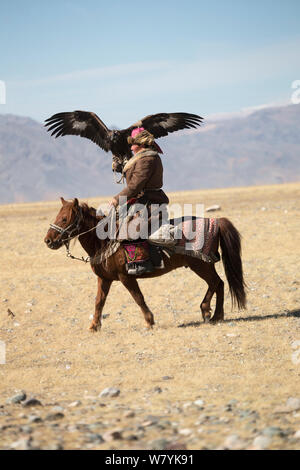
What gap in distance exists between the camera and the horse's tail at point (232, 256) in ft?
32.3

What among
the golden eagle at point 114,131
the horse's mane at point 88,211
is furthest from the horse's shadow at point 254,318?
the golden eagle at point 114,131

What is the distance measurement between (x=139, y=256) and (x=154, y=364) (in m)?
2.29

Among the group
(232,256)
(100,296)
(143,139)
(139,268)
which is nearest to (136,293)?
(139,268)

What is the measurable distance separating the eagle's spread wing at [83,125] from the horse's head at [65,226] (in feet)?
4.31

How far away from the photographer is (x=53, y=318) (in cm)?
A: 1156

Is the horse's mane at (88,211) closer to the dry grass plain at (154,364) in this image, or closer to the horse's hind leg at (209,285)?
the horse's hind leg at (209,285)

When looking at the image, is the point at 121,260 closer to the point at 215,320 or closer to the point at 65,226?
the point at 65,226

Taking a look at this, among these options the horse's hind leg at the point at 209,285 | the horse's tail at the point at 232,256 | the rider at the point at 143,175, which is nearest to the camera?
the rider at the point at 143,175

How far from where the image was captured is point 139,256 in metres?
9.35

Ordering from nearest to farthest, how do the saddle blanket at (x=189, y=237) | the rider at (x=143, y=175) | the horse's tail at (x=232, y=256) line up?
the rider at (x=143, y=175)
the saddle blanket at (x=189, y=237)
the horse's tail at (x=232, y=256)

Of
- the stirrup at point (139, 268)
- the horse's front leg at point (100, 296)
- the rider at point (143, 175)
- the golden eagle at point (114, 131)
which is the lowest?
the horse's front leg at point (100, 296)

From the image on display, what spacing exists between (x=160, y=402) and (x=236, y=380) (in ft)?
3.35

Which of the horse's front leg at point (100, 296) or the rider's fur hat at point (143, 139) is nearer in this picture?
the rider's fur hat at point (143, 139)
